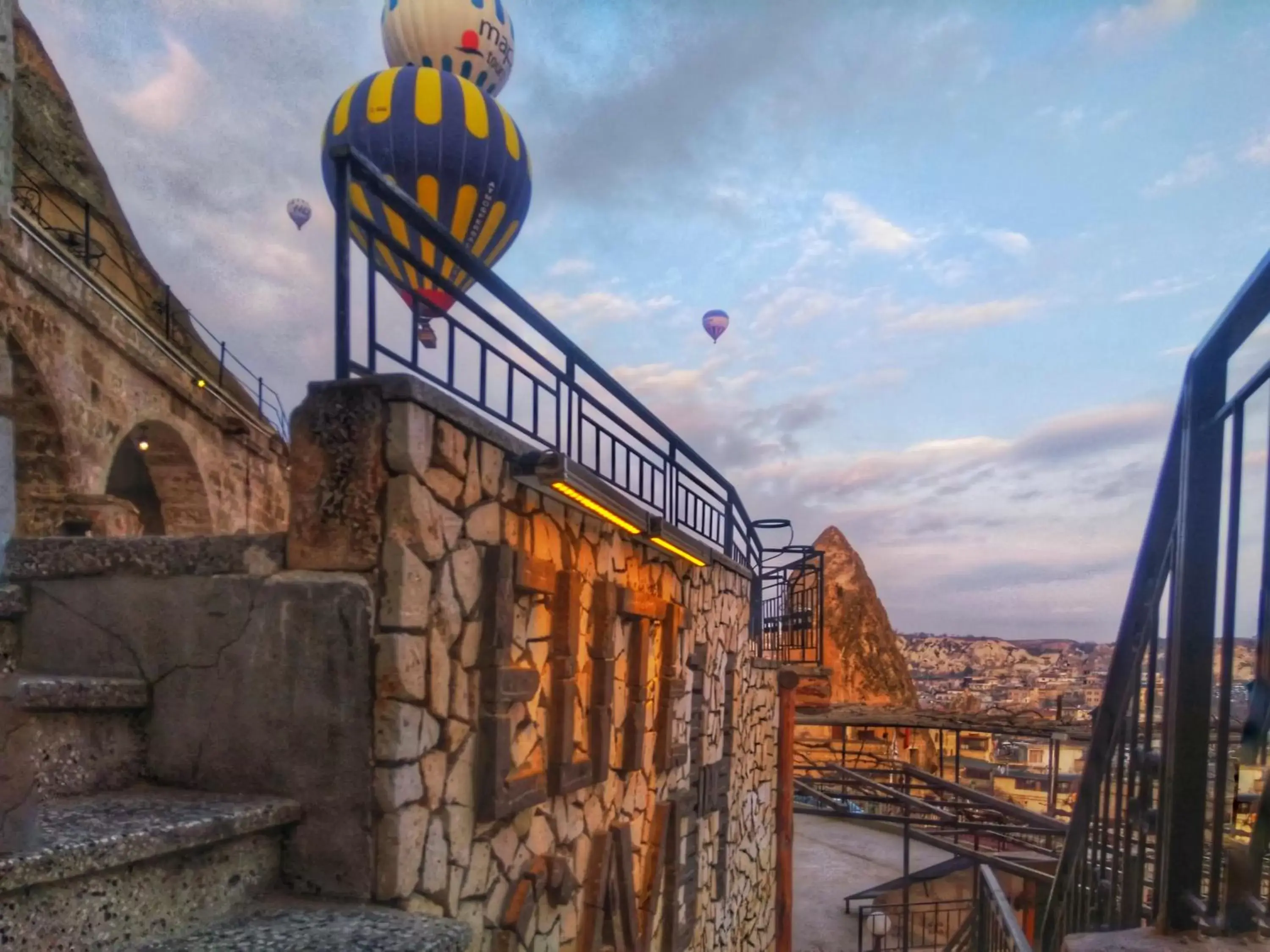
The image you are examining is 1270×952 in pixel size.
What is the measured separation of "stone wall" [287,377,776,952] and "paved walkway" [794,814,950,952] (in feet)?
23.2

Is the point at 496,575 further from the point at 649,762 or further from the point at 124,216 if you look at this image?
the point at 124,216

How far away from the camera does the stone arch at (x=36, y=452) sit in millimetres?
7629

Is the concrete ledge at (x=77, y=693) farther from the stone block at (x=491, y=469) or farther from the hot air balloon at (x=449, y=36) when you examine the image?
the hot air balloon at (x=449, y=36)

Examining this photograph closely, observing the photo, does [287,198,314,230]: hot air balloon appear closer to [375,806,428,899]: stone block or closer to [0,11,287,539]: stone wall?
[0,11,287,539]: stone wall

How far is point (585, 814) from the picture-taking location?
354 centimetres

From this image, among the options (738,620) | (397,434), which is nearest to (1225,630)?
(397,434)

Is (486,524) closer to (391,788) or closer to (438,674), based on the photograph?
(438,674)

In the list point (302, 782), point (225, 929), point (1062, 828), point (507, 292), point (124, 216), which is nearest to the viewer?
point (225, 929)

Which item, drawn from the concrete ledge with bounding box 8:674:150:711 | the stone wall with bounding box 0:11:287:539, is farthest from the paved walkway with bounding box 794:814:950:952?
the concrete ledge with bounding box 8:674:150:711

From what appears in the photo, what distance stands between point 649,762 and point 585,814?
922 millimetres

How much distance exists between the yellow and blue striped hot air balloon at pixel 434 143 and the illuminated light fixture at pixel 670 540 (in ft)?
11.2

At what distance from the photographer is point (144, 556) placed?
91.3 inches

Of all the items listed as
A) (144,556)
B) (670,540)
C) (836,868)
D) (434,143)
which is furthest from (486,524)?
(836,868)

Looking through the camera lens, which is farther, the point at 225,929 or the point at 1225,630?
the point at 225,929
